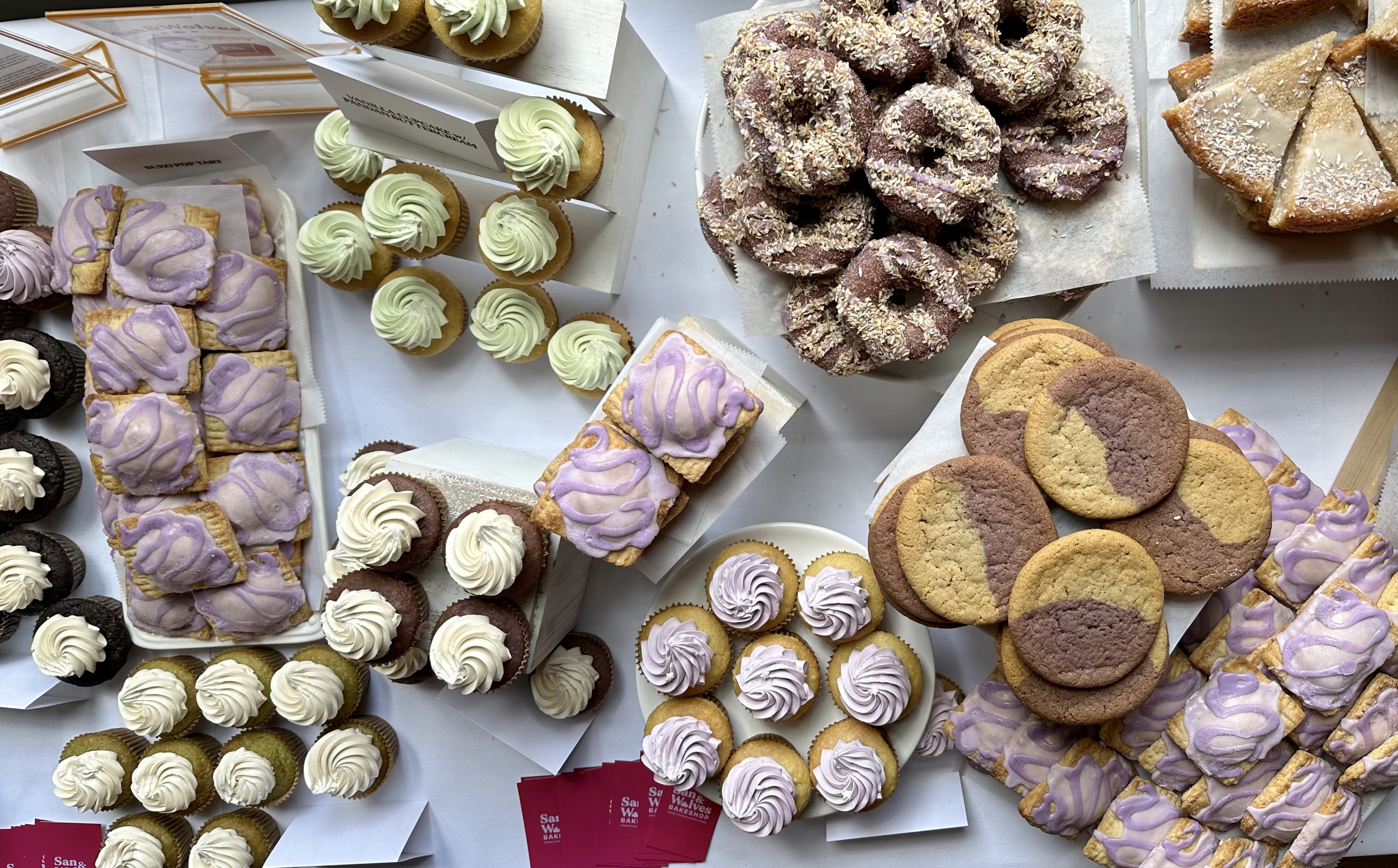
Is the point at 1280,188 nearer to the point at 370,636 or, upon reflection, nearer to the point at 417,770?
the point at 370,636

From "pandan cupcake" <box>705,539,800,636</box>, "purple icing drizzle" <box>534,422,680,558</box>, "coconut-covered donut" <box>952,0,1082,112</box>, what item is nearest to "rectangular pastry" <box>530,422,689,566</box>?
"purple icing drizzle" <box>534,422,680,558</box>

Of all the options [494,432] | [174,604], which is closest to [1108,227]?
[494,432]

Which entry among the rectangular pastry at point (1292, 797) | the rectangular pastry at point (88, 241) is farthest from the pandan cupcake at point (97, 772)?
the rectangular pastry at point (1292, 797)

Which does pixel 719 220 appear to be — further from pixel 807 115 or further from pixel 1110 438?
pixel 1110 438

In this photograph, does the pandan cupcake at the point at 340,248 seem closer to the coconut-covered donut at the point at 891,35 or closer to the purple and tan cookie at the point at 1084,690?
the coconut-covered donut at the point at 891,35

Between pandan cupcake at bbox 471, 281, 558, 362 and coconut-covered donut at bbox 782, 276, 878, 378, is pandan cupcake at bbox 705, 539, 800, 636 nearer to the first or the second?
coconut-covered donut at bbox 782, 276, 878, 378
